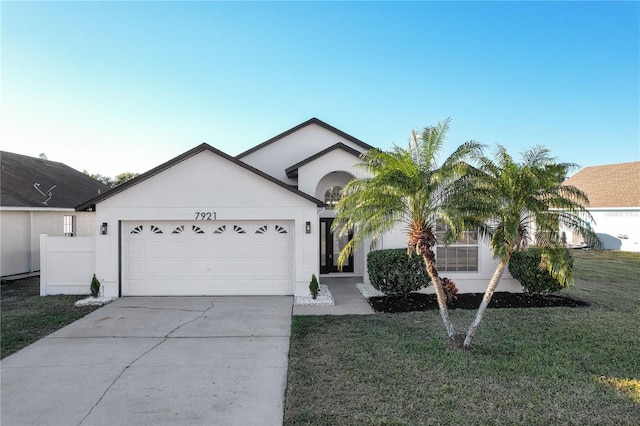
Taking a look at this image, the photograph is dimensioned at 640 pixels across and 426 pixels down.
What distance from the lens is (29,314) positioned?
845cm

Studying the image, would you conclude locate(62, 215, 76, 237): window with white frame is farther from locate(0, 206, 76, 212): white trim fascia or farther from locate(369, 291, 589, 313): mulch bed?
locate(369, 291, 589, 313): mulch bed

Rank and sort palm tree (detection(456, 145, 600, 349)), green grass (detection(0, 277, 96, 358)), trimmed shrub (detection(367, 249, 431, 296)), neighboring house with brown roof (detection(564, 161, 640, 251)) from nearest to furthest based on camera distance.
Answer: palm tree (detection(456, 145, 600, 349)) → green grass (detection(0, 277, 96, 358)) → trimmed shrub (detection(367, 249, 431, 296)) → neighboring house with brown roof (detection(564, 161, 640, 251))

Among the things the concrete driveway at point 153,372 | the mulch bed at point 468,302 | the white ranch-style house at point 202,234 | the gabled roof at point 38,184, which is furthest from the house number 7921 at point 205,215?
the gabled roof at point 38,184

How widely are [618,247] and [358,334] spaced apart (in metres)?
26.4

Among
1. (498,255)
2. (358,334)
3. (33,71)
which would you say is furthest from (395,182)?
(33,71)

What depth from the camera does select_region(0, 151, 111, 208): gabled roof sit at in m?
14.2

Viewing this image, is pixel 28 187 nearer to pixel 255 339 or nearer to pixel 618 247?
pixel 255 339

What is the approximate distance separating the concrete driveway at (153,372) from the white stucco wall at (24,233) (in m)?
8.03

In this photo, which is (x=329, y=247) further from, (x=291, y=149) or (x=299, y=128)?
(x=299, y=128)

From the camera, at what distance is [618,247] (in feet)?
78.3

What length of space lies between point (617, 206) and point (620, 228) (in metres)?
1.60

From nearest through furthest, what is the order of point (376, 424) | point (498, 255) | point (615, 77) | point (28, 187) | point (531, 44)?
point (376, 424) < point (498, 255) < point (531, 44) < point (615, 77) < point (28, 187)

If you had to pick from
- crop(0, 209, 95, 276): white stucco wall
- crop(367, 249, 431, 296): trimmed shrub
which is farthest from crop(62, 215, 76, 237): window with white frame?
crop(367, 249, 431, 296): trimmed shrub

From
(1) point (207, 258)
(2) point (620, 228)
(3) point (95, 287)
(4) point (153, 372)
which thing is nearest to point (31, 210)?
(3) point (95, 287)
